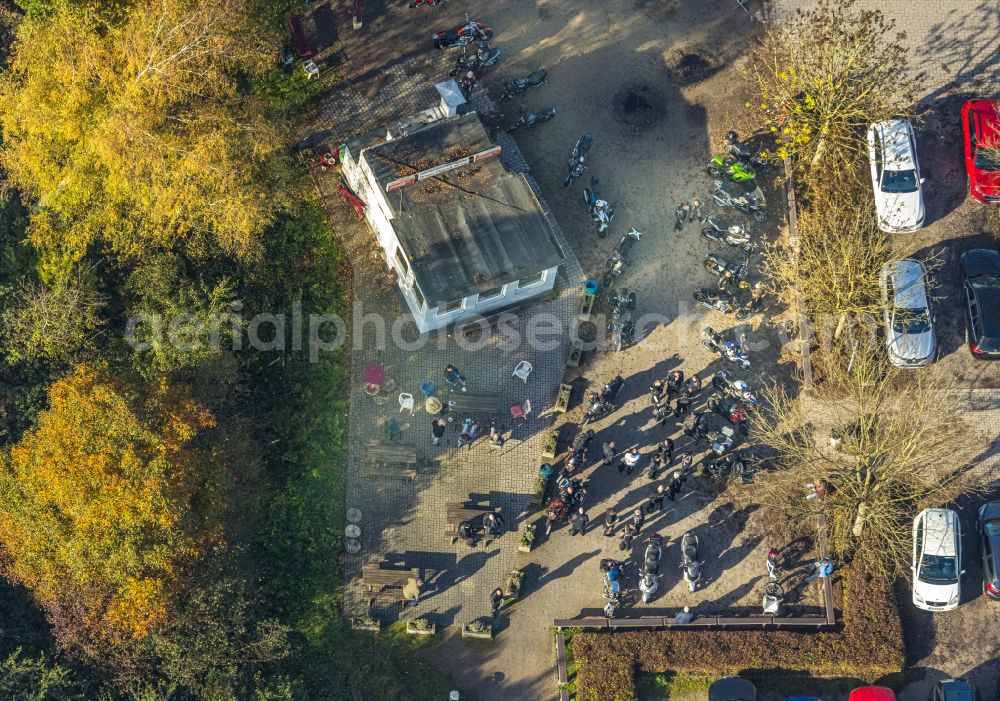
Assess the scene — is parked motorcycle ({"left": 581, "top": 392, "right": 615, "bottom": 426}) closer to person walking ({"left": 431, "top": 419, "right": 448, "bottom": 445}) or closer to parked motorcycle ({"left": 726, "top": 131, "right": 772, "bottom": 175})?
person walking ({"left": 431, "top": 419, "right": 448, "bottom": 445})

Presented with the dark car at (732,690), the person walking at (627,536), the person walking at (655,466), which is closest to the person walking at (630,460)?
the person walking at (655,466)

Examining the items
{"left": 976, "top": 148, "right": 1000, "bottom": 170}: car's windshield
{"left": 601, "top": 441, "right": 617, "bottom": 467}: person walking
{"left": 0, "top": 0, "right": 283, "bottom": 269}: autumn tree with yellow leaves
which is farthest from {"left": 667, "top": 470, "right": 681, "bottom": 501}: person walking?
{"left": 0, "top": 0, "right": 283, "bottom": 269}: autumn tree with yellow leaves

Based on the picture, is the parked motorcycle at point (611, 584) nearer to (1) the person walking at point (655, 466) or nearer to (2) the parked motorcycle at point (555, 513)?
(2) the parked motorcycle at point (555, 513)

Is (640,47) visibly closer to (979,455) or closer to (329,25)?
(329,25)

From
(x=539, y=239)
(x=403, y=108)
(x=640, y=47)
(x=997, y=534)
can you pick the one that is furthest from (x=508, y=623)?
(x=640, y=47)

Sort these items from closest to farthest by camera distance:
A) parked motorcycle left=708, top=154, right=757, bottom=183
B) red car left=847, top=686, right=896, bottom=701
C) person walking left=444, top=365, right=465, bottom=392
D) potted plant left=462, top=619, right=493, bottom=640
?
red car left=847, top=686, right=896, bottom=701 < potted plant left=462, top=619, right=493, bottom=640 < person walking left=444, top=365, right=465, bottom=392 < parked motorcycle left=708, top=154, right=757, bottom=183
